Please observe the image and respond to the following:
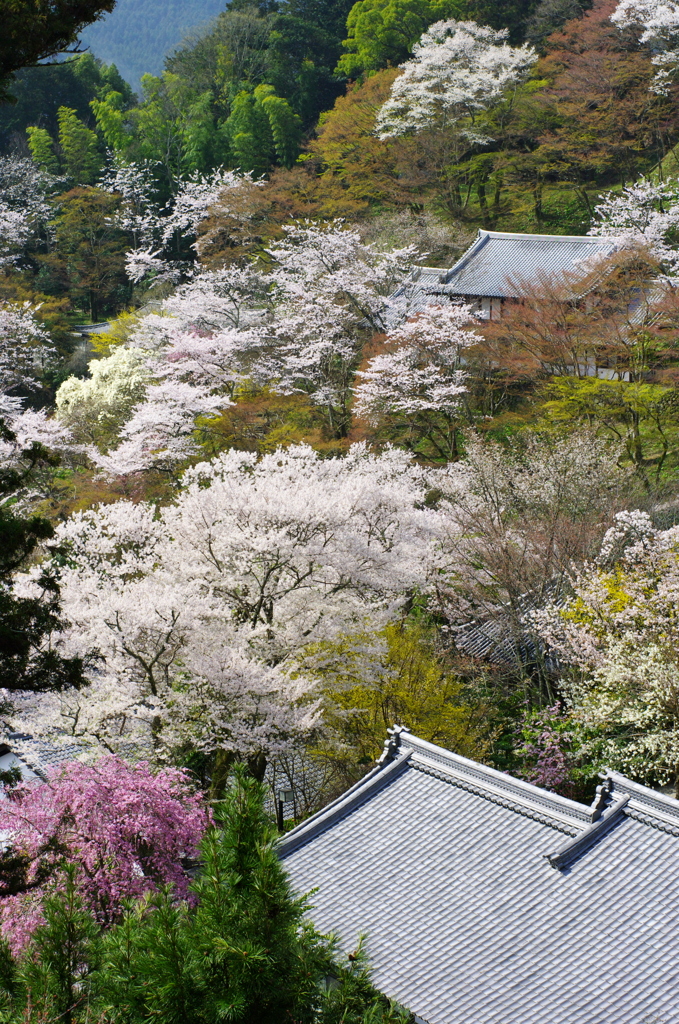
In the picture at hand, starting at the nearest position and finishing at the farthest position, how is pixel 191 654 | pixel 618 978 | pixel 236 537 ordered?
pixel 618 978
pixel 191 654
pixel 236 537

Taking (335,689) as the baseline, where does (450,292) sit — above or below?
above

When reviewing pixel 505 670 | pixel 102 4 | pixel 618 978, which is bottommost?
pixel 505 670

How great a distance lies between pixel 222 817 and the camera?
4.35m

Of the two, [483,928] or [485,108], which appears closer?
[483,928]

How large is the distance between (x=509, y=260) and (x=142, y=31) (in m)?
68.2

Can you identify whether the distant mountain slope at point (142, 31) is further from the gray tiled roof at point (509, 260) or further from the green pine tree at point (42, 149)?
the gray tiled roof at point (509, 260)

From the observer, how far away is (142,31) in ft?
262

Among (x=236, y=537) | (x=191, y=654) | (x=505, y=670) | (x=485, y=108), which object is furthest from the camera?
(x=485, y=108)

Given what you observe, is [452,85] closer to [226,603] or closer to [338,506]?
[338,506]

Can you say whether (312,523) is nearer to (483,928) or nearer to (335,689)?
(335,689)

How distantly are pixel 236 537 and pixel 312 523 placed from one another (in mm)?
1136

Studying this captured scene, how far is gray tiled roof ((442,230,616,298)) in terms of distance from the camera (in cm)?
2600

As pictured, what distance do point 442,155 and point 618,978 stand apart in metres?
31.8

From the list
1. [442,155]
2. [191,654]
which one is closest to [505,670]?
[191,654]
